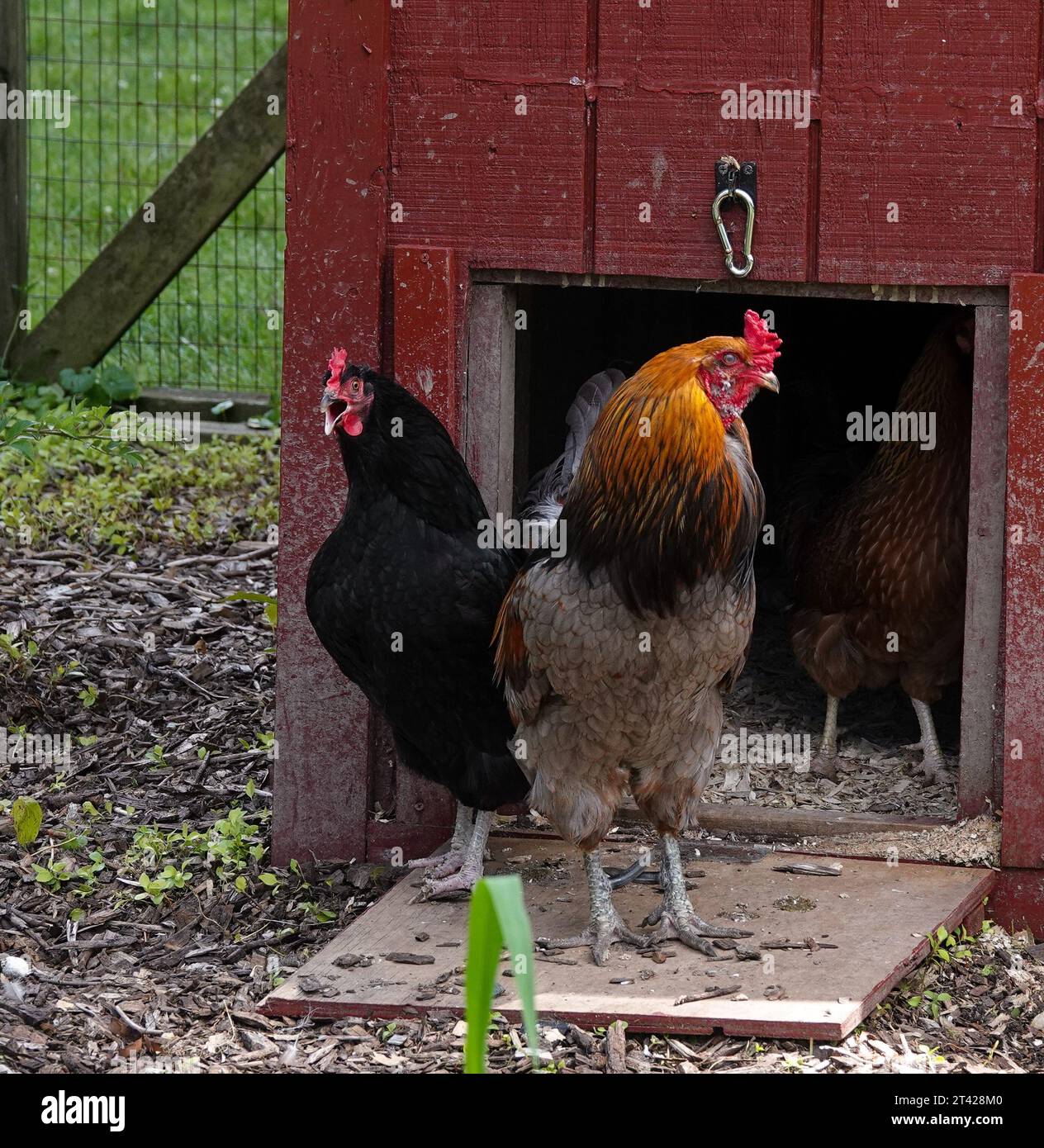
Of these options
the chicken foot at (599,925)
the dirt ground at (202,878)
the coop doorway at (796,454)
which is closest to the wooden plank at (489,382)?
the coop doorway at (796,454)

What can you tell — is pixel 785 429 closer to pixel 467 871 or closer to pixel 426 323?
pixel 426 323

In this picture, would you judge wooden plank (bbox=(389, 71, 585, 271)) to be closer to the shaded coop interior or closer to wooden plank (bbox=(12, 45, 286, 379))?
the shaded coop interior

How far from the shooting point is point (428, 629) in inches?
167

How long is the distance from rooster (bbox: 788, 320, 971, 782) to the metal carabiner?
1.17 meters

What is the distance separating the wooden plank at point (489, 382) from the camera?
15.1ft

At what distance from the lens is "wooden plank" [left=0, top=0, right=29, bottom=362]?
324 inches

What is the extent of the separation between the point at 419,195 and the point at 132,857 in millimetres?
2201

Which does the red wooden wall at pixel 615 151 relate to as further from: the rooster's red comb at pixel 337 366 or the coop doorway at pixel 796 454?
the rooster's red comb at pixel 337 366

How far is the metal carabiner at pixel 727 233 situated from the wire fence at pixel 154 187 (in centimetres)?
426

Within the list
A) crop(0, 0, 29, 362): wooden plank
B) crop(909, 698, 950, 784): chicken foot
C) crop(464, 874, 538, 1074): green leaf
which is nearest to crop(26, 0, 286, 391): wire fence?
crop(0, 0, 29, 362): wooden plank

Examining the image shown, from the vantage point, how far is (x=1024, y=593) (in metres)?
4.37

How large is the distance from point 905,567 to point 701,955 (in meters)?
1.84
